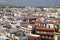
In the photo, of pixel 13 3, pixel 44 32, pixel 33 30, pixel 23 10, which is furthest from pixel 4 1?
pixel 44 32

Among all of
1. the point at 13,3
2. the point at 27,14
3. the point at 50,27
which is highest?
the point at 13,3

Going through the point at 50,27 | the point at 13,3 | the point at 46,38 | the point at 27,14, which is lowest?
the point at 46,38

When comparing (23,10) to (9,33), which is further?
(23,10)

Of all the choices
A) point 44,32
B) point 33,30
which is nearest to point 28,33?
point 33,30

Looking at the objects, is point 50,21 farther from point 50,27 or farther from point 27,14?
point 27,14

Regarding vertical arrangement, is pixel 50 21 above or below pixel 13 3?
below

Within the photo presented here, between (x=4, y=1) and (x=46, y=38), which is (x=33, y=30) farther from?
(x=4, y=1)

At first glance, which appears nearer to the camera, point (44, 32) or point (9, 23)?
point (44, 32)

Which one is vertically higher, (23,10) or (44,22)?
(23,10)
